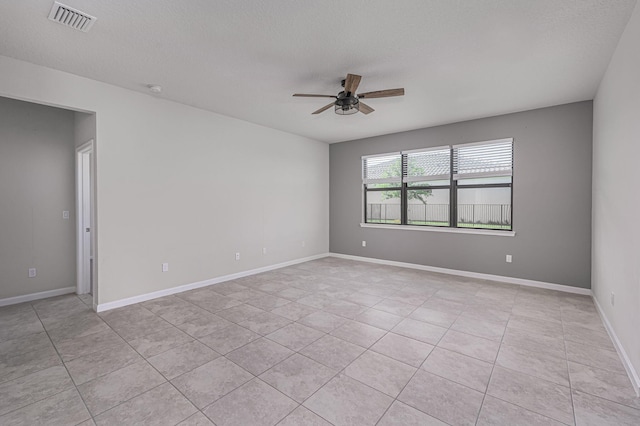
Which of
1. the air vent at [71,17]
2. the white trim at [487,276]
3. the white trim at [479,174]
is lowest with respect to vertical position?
the white trim at [487,276]

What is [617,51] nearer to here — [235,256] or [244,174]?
[244,174]

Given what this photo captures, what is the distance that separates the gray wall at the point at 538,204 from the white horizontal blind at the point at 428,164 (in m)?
0.17

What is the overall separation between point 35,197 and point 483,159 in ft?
22.3

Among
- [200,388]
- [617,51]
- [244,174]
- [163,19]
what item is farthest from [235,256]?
[617,51]

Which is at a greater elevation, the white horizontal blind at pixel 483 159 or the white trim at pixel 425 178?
the white horizontal blind at pixel 483 159

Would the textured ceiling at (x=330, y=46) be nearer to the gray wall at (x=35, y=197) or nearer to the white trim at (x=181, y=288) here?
the gray wall at (x=35, y=197)

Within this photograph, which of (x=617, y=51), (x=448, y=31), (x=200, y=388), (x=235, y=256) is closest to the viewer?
(x=200, y=388)

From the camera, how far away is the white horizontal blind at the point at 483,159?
4.69 metres

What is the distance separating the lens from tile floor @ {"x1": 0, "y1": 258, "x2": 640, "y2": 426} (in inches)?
70.8

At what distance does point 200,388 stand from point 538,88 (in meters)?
4.83

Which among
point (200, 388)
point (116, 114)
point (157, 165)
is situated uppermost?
point (116, 114)

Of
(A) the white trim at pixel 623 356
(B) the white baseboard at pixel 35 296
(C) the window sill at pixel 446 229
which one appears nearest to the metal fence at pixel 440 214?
(C) the window sill at pixel 446 229

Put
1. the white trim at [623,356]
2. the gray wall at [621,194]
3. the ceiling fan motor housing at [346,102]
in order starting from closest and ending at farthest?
the white trim at [623,356] < the gray wall at [621,194] < the ceiling fan motor housing at [346,102]

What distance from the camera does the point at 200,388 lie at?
2.03 m
